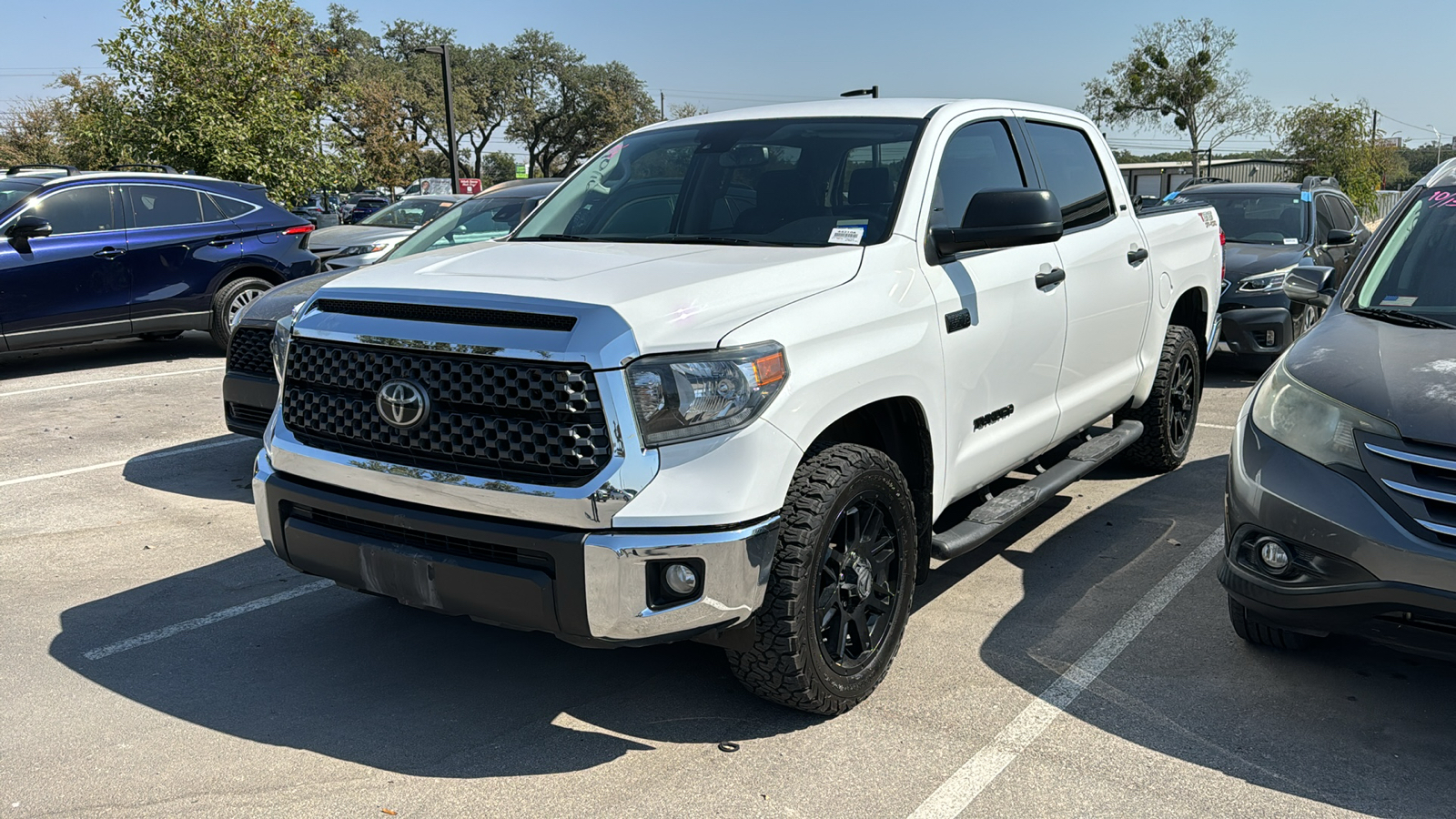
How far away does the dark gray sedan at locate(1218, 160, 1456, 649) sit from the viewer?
321 centimetres

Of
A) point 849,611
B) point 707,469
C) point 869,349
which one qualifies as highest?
point 869,349

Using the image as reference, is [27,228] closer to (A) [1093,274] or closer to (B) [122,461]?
(B) [122,461]

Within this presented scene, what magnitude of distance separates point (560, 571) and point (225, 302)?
8.75m

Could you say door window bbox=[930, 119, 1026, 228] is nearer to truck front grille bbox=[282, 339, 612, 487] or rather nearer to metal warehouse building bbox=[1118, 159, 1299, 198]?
truck front grille bbox=[282, 339, 612, 487]

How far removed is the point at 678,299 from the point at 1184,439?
4350 millimetres

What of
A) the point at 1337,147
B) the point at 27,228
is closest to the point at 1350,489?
the point at 27,228

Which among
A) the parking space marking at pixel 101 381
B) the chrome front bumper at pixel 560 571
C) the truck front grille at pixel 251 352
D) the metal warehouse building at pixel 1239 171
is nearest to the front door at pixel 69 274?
the parking space marking at pixel 101 381

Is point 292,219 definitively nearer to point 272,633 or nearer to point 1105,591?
point 272,633

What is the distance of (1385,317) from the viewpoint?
4.13 metres

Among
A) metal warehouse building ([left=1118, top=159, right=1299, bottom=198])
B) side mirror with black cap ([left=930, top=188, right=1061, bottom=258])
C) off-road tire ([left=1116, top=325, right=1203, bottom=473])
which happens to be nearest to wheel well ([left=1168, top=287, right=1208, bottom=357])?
off-road tire ([left=1116, top=325, right=1203, bottom=473])

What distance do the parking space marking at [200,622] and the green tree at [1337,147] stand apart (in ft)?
159

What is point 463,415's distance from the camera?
3.16 metres

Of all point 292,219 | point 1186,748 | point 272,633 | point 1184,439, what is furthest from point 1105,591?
point 292,219

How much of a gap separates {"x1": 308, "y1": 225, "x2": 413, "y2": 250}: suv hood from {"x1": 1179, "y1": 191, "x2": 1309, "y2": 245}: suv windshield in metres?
7.48
